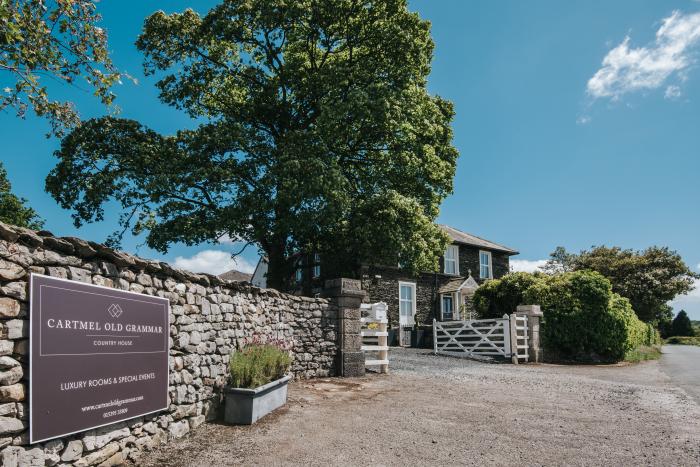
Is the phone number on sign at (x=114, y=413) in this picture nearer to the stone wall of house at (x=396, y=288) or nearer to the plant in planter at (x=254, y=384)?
the plant in planter at (x=254, y=384)

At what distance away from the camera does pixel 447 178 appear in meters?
20.3

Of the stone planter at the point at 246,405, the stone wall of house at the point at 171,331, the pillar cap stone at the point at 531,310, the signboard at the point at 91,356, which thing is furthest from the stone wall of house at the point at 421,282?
the signboard at the point at 91,356

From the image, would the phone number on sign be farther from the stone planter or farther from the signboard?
the stone planter

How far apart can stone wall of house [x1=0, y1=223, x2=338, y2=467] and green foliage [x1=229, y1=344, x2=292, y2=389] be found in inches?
9.1

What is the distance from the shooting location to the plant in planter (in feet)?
24.6

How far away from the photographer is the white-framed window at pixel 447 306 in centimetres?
2873

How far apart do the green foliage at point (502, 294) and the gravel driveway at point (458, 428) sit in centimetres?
826

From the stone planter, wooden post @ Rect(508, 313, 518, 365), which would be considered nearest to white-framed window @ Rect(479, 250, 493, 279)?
wooden post @ Rect(508, 313, 518, 365)

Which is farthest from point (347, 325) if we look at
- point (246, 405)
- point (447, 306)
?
point (447, 306)

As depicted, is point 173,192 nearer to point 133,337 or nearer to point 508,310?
point 133,337

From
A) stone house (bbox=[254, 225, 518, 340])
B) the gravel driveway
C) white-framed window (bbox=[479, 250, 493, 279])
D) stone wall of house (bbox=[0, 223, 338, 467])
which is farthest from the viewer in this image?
white-framed window (bbox=[479, 250, 493, 279])

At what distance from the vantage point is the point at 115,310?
5.53 m

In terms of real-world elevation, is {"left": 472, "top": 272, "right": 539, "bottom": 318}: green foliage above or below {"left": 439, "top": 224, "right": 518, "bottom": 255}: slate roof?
below

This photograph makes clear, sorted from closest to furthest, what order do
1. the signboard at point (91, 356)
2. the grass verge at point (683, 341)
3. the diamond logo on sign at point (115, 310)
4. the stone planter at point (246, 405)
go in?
1. the signboard at point (91, 356)
2. the diamond logo on sign at point (115, 310)
3. the stone planter at point (246, 405)
4. the grass verge at point (683, 341)
